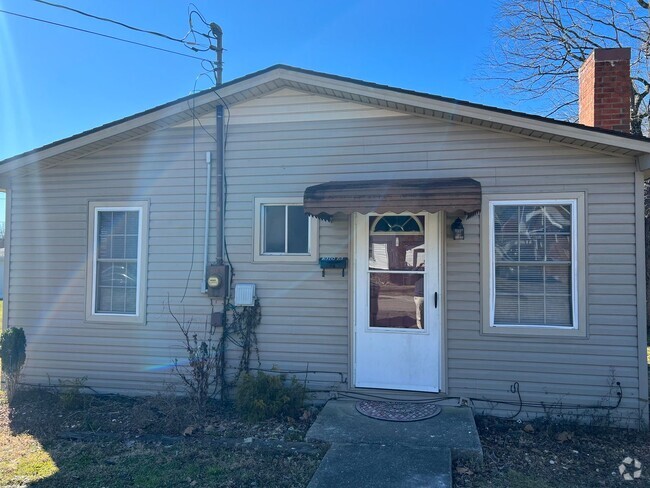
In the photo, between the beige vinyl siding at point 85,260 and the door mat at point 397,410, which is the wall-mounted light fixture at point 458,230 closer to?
the door mat at point 397,410

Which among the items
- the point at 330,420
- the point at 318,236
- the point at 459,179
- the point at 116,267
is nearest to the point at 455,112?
the point at 459,179

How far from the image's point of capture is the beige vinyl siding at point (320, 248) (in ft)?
16.8

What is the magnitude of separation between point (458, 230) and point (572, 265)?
4.35ft

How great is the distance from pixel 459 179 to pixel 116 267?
4.67 m

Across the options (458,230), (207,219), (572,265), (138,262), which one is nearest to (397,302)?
(458,230)

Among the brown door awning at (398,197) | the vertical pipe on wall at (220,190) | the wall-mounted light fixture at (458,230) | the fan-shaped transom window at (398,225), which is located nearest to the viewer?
the brown door awning at (398,197)

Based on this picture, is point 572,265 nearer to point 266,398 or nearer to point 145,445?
point 266,398

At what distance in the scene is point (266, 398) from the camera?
5.20 m

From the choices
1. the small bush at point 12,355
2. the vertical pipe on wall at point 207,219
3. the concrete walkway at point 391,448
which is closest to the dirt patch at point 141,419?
the small bush at point 12,355

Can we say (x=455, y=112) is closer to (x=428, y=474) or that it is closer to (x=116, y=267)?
(x=428, y=474)

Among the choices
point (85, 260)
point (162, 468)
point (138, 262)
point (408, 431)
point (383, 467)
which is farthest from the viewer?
point (85, 260)

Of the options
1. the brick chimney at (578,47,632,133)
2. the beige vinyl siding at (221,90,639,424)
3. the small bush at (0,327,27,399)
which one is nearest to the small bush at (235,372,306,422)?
the beige vinyl siding at (221,90,639,424)

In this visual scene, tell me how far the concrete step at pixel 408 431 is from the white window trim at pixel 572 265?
3.61 feet

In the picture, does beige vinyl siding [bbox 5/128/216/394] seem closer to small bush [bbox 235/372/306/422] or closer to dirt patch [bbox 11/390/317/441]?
dirt patch [bbox 11/390/317/441]
